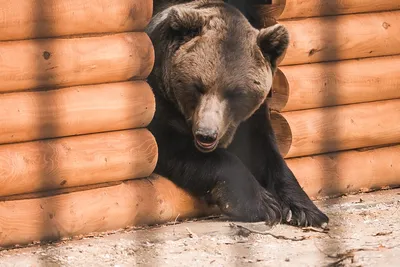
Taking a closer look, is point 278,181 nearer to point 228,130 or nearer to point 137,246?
point 228,130

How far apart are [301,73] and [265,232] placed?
1355 mm

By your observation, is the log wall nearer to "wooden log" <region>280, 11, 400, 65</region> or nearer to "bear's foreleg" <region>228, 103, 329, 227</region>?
"wooden log" <region>280, 11, 400, 65</region>

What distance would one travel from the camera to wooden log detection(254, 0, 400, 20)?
6.35m

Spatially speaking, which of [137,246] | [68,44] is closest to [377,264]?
[137,246]

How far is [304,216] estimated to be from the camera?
5.84 meters

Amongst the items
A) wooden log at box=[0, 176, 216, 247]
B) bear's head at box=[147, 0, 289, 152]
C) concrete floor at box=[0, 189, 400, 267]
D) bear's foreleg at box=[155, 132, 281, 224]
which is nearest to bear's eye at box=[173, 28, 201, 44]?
bear's head at box=[147, 0, 289, 152]

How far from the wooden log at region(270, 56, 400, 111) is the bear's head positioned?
12.2 inches

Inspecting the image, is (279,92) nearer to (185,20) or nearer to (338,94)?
(338,94)

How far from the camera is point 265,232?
5.54 metres

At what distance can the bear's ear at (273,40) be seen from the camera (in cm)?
591

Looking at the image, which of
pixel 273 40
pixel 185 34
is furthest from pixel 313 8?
pixel 185 34

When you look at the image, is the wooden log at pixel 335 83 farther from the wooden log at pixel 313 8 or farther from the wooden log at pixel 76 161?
the wooden log at pixel 76 161

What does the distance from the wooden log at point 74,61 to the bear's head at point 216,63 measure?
11.5 inches

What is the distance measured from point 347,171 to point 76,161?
216 cm
